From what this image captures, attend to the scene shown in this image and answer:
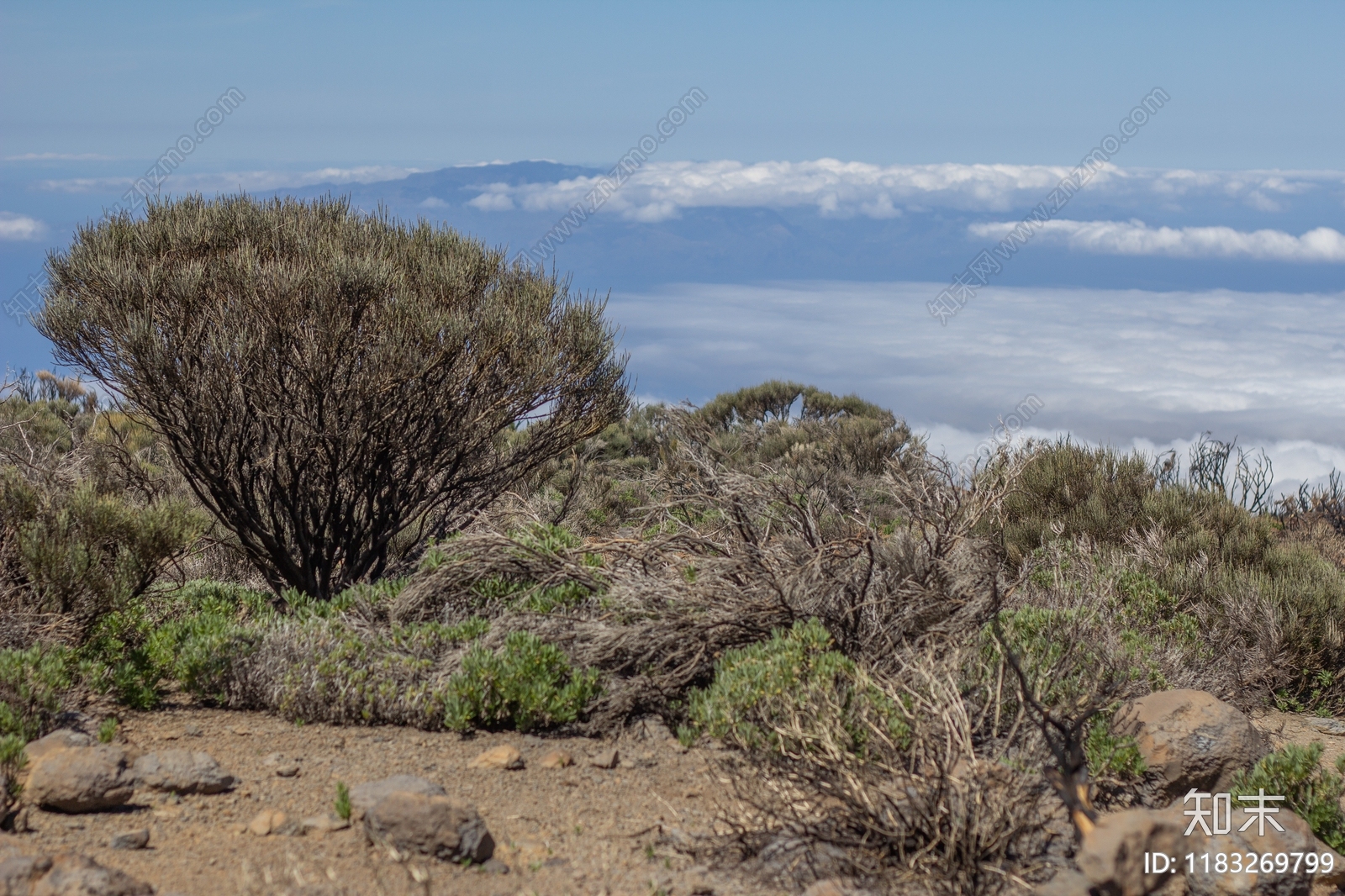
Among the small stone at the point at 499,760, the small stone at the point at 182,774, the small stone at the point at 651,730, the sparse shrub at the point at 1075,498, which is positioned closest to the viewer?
the small stone at the point at 182,774

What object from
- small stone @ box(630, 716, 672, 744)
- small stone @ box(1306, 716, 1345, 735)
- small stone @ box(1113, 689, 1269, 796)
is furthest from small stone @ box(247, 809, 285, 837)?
small stone @ box(1306, 716, 1345, 735)

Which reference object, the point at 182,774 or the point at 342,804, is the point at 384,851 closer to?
the point at 342,804

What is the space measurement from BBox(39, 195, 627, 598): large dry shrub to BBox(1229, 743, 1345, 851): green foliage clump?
5609 millimetres

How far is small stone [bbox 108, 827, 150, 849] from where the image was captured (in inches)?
155

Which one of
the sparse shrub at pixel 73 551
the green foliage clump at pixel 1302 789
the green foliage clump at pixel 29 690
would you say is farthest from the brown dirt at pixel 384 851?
the green foliage clump at pixel 1302 789

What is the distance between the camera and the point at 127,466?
8555 mm

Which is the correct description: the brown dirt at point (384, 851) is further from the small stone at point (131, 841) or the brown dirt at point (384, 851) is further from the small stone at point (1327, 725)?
the small stone at point (1327, 725)

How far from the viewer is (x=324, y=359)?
729cm

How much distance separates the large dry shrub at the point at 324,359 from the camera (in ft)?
23.8

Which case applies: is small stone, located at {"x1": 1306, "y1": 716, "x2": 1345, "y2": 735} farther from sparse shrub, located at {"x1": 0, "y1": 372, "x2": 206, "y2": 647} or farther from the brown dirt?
sparse shrub, located at {"x1": 0, "y1": 372, "x2": 206, "y2": 647}

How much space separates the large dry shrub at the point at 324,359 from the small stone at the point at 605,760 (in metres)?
3.54

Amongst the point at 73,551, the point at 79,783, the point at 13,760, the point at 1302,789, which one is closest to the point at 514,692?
the point at 79,783

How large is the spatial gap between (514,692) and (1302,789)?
13.2 ft

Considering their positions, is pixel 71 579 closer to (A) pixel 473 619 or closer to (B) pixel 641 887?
(A) pixel 473 619
